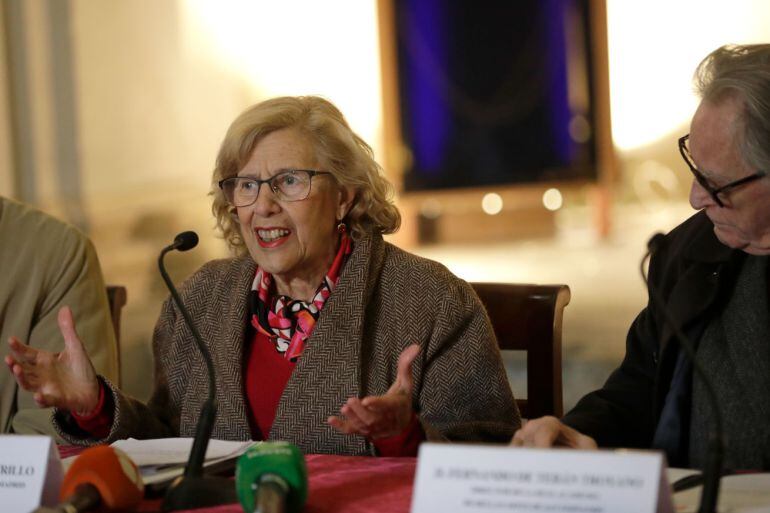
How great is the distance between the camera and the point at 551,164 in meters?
8.23

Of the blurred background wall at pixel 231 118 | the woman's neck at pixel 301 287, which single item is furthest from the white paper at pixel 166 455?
the blurred background wall at pixel 231 118

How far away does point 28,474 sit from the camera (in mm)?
1423

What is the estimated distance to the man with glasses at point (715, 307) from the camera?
181 cm

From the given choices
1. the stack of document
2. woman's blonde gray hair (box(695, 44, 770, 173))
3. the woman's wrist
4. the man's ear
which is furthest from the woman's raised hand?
woman's blonde gray hair (box(695, 44, 770, 173))

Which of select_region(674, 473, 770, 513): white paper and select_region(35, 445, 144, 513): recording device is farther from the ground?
select_region(35, 445, 144, 513): recording device

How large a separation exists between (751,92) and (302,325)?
97 centimetres

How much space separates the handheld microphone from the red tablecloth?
7 cm

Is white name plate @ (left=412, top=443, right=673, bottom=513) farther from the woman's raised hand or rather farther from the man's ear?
the man's ear

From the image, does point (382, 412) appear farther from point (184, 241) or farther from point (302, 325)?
point (302, 325)

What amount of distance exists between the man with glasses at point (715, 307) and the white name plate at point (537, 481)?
611 millimetres

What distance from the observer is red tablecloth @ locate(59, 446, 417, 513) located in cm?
146

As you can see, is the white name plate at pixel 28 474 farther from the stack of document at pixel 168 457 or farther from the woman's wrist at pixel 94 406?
the woman's wrist at pixel 94 406

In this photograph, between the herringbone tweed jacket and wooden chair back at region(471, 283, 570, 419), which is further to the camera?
wooden chair back at region(471, 283, 570, 419)

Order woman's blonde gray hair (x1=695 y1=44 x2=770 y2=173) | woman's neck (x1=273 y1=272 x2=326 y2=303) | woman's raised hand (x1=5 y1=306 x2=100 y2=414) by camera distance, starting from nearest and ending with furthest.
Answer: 1. woman's blonde gray hair (x1=695 y1=44 x2=770 y2=173)
2. woman's raised hand (x1=5 y1=306 x2=100 y2=414)
3. woman's neck (x1=273 y1=272 x2=326 y2=303)
